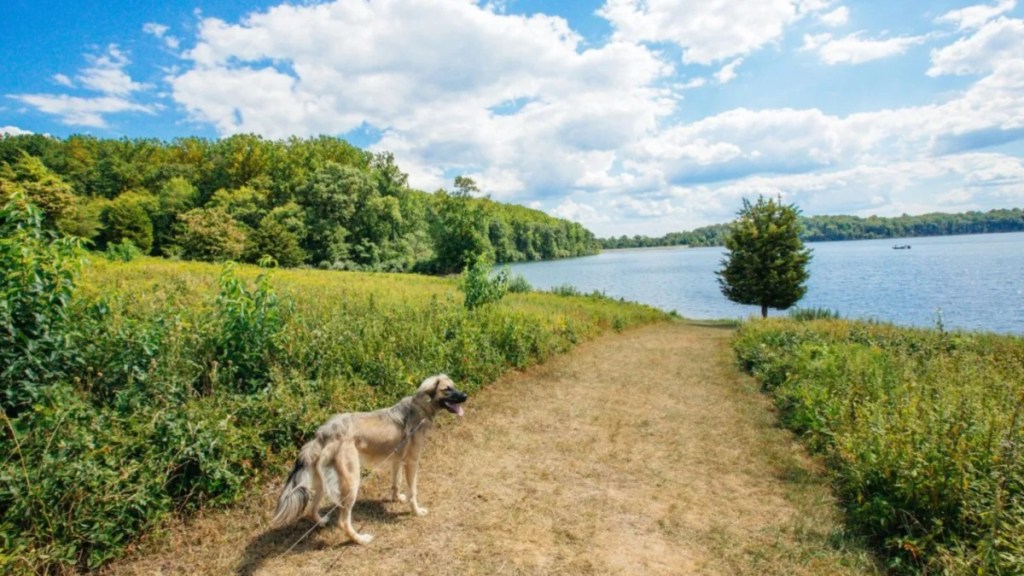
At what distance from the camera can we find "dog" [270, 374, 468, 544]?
12.5 feet

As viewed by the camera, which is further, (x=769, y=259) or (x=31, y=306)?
(x=769, y=259)

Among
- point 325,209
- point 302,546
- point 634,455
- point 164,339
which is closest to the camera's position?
point 302,546

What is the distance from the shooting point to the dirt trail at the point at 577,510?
3.93 metres

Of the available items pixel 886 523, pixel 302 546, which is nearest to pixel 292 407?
pixel 302 546

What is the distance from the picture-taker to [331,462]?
3.95 metres

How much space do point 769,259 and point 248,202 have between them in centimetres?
4635

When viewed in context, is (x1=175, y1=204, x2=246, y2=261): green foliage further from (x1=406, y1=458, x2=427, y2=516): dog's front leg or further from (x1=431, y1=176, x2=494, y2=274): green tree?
(x1=406, y1=458, x2=427, y2=516): dog's front leg

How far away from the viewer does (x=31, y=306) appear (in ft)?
14.0

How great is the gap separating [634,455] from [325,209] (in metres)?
44.2

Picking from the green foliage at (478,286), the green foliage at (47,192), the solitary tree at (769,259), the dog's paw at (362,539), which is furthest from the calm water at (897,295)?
the green foliage at (47,192)

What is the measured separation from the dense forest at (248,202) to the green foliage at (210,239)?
8cm

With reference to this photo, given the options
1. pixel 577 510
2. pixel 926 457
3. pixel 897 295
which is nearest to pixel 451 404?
pixel 577 510

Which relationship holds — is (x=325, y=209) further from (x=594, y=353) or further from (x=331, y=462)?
(x=331, y=462)

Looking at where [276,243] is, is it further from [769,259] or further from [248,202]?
[769,259]
